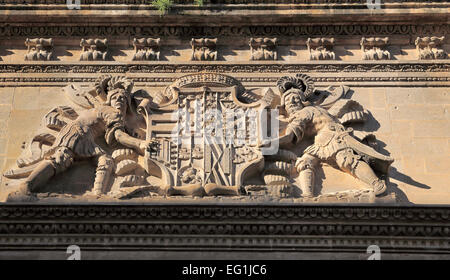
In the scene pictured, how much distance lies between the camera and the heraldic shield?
635 inches

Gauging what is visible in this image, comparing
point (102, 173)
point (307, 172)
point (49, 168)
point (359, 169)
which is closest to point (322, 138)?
point (307, 172)

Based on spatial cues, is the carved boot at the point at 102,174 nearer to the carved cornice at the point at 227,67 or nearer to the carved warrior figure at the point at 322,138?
the carved cornice at the point at 227,67

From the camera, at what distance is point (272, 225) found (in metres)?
15.2

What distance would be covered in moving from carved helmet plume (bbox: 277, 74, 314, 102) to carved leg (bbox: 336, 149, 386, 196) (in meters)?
1.42

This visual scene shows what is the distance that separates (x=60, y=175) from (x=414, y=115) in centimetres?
574

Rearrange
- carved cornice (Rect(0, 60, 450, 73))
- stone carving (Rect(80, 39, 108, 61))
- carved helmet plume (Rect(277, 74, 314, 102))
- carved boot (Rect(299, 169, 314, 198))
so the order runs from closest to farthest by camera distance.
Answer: carved boot (Rect(299, 169, 314, 198)) < carved helmet plume (Rect(277, 74, 314, 102)) < carved cornice (Rect(0, 60, 450, 73)) < stone carving (Rect(80, 39, 108, 61))

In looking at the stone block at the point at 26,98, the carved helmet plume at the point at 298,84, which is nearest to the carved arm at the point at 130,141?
the stone block at the point at 26,98

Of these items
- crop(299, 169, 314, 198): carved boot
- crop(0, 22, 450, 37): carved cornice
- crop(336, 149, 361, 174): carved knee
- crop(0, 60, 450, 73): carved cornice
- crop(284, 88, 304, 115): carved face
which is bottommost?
crop(299, 169, 314, 198): carved boot

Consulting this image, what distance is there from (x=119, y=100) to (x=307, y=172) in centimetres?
329

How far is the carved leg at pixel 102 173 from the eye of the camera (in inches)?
630

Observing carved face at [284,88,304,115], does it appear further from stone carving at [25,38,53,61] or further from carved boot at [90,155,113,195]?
stone carving at [25,38,53,61]

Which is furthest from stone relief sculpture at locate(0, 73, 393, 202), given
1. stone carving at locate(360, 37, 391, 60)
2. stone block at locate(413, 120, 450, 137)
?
stone carving at locate(360, 37, 391, 60)

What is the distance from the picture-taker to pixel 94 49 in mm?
18484

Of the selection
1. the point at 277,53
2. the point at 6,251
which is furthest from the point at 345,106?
the point at 6,251
